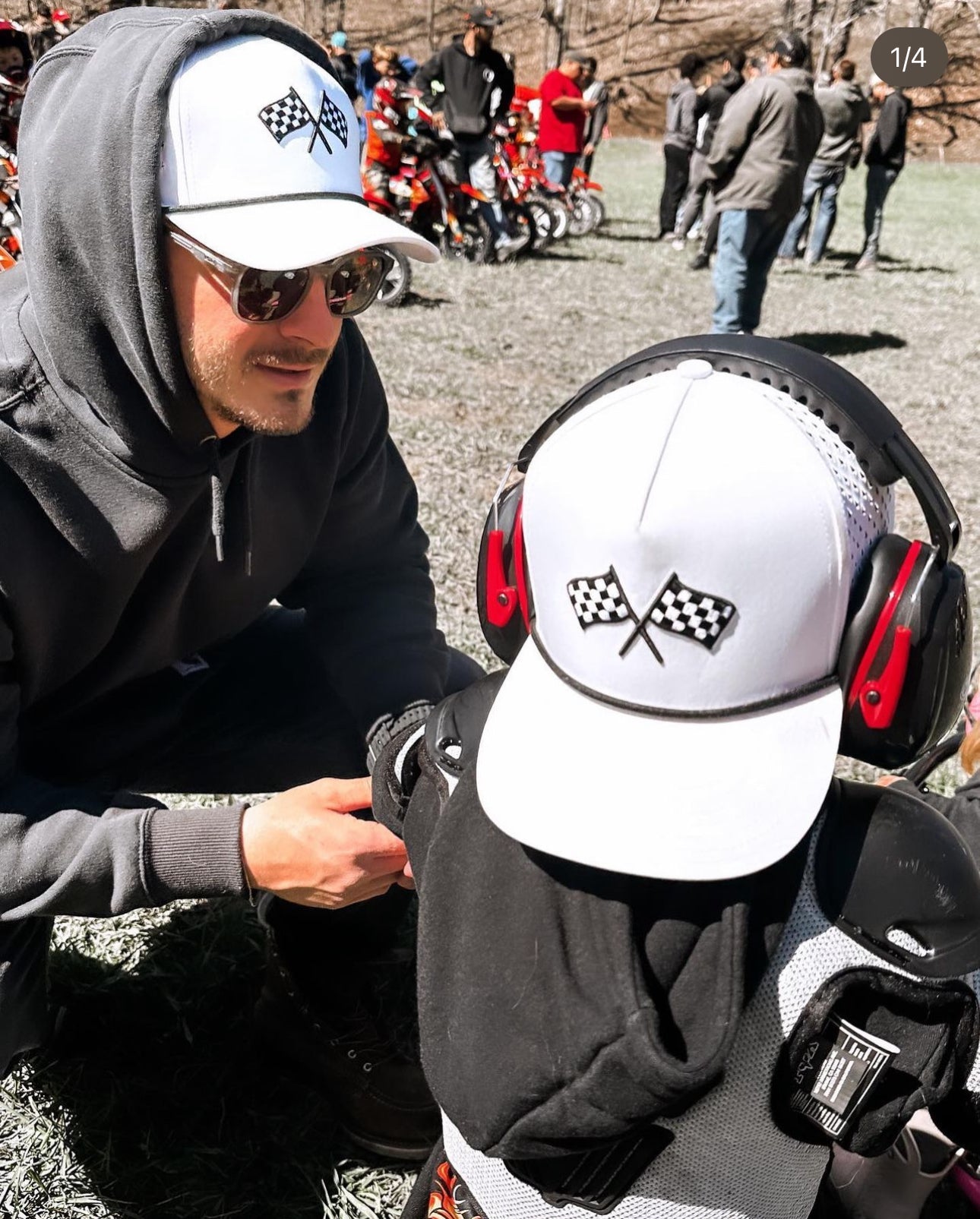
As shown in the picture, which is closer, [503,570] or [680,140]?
[503,570]

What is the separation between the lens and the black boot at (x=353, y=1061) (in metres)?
1.98

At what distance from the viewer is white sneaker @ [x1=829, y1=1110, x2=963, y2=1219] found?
5.70 feet

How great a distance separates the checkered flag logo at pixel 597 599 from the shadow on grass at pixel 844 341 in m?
7.05

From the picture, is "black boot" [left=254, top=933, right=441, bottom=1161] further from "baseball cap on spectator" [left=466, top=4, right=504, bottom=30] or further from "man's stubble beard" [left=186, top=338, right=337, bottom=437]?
"baseball cap on spectator" [left=466, top=4, right=504, bottom=30]

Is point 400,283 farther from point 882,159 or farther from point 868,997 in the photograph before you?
point 868,997

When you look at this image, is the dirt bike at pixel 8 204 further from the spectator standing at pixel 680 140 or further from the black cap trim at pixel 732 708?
the spectator standing at pixel 680 140

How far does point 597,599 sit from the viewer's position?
3.26ft

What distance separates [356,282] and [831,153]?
10.2 m

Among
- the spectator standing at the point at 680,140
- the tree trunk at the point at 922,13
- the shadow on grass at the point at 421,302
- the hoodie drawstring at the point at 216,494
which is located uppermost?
the tree trunk at the point at 922,13

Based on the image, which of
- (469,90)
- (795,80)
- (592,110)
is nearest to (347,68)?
(592,110)

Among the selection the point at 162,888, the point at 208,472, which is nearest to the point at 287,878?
the point at 162,888

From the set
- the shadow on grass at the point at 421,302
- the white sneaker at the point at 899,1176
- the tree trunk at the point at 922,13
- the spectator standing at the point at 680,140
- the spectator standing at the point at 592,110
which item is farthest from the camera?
the tree trunk at the point at 922,13

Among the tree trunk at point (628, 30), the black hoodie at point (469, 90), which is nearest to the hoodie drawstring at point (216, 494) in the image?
the black hoodie at point (469, 90)
